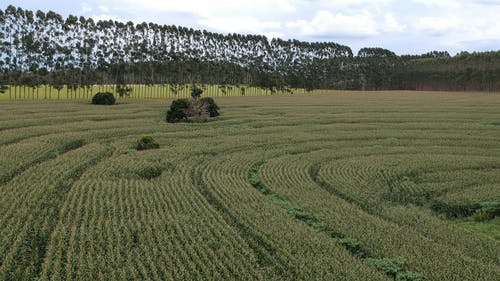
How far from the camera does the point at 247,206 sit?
994 inches

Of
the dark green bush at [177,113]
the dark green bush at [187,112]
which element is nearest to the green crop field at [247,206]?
the dark green bush at [187,112]

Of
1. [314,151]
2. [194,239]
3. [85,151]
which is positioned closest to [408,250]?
[194,239]

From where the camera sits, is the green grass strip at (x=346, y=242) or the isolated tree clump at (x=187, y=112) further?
the isolated tree clump at (x=187, y=112)

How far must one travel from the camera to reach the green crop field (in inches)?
705

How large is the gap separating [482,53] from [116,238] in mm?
166604

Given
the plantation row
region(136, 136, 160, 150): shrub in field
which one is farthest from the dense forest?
region(136, 136, 160, 150): shrub in field

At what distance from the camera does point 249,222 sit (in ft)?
74.4

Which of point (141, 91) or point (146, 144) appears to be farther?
point (141, 91)

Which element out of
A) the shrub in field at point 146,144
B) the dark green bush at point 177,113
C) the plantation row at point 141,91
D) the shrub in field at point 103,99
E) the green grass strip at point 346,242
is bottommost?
the green grass strip at point 346,242

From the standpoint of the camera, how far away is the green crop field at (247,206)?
17906mm

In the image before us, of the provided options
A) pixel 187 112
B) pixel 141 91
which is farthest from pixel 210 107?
pixel 141 91

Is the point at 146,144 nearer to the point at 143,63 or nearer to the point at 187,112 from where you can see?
the point at 187,112

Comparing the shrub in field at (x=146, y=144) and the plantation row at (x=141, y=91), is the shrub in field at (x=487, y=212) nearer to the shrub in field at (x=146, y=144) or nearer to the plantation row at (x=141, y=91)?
the shrub in field at (x=146, y=144)

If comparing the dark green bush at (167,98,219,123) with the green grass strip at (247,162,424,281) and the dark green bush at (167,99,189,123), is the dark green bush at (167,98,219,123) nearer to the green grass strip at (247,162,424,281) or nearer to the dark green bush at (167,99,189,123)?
the dark green bush at (167,99,189,123)
